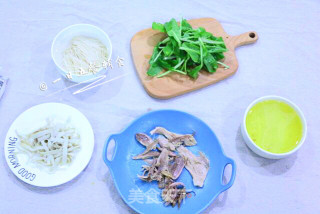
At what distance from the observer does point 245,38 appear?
126 cm

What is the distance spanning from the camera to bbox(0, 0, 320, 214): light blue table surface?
1.02 metres

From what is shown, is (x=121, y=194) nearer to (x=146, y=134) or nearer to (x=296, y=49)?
(x=146, y=134)

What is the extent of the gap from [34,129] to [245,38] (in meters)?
0.85

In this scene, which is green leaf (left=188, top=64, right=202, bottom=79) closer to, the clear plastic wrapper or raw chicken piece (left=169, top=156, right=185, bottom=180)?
raw chicken piece (left=169, top=156, right=185, bottom=180)

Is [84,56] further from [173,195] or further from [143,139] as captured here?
[173,195]

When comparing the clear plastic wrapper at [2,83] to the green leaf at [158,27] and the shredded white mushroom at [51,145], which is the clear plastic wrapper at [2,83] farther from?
the green leaf at [158,27]

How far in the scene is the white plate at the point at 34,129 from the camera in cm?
97

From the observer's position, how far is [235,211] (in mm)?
1021

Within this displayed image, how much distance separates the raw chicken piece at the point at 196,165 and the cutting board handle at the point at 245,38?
477 millimetres

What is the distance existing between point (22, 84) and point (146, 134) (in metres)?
0.49

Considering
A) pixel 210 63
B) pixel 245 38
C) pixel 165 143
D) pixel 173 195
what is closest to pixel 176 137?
pixel 165 143

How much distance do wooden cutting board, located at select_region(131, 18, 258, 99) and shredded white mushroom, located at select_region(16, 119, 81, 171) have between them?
0.32m

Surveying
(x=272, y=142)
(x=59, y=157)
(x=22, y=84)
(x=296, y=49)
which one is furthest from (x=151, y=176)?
(x=296, y=49)

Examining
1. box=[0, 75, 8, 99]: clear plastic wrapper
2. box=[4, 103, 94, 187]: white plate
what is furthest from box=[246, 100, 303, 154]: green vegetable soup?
box=[0, 75, 8, 99]: clear plastic wrapper
